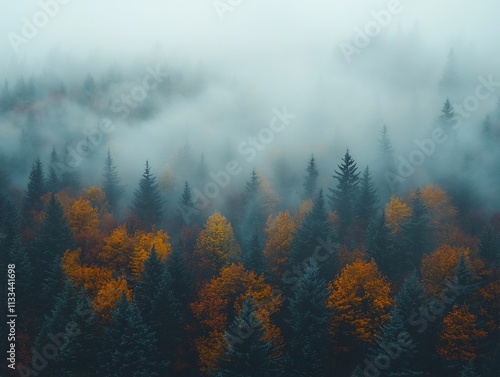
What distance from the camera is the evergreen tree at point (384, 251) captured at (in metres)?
53.6

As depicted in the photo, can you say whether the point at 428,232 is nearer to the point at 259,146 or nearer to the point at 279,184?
the point at 279,184

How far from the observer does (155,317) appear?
4666 centimetres

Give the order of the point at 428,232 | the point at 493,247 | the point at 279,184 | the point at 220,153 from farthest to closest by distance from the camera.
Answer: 1. the point at 220,153
2. the point at 279,184
3. the point at 428,232
4. the point at 493,247

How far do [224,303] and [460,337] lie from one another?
2273cm

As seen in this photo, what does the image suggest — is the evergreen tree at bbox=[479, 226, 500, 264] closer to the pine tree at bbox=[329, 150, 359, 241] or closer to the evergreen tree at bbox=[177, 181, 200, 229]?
the pine tree at bbox=[329, 150, 359, 241]

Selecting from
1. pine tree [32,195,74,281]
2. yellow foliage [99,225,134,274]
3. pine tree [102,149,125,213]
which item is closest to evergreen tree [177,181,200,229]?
pine tree [102,149,125,213]

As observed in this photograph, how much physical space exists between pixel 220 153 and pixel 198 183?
73.1 ft

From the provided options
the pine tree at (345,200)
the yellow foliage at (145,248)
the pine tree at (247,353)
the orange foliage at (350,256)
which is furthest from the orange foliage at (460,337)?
the yellow foliage at (145,248)

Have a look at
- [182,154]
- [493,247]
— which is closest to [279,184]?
[182,154]

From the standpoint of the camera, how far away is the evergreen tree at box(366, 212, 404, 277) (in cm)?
5359

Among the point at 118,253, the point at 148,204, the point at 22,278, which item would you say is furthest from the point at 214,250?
the point at 22,278

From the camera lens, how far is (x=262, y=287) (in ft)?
165

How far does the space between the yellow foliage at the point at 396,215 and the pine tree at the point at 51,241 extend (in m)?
42.2

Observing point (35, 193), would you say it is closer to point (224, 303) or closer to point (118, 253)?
point (118, 253)
